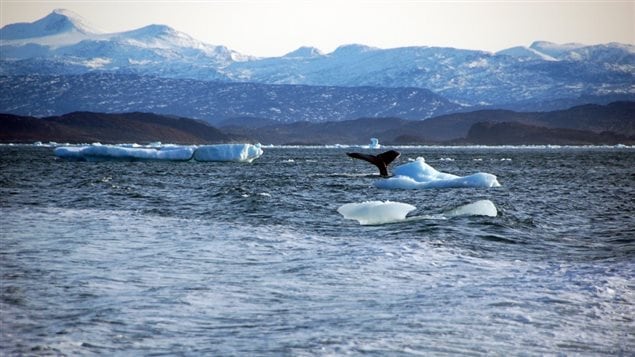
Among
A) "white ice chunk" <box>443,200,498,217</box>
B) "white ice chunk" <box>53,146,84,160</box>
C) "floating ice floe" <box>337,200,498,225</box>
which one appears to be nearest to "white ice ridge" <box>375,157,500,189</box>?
"white ice chunk" <box>443,200,498,217</box>

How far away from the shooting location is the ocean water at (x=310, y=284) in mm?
8328

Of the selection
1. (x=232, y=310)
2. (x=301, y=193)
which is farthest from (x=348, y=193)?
(x=232, y=310)

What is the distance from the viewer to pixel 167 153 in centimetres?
7100

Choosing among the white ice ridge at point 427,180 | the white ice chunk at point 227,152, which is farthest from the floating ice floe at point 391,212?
the white ice chunk at point 227,152

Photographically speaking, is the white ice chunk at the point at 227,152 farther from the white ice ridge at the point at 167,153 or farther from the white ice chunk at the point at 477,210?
the white ice chunk at the point at 477,210

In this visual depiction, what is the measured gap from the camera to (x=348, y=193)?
33562 mm

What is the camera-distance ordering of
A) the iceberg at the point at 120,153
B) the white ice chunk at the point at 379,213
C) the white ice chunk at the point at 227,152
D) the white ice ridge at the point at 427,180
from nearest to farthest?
the white ice chunk at the point at 379,213 → the white ice ridge at the point at 427,180 → the iceberg at the point at 120,153 → the white ice chunk at the point at 227,152

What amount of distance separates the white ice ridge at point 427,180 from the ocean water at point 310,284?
9294 millimetres

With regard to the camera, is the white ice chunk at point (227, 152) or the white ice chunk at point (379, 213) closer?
the white ice chunk at point (379, 213)

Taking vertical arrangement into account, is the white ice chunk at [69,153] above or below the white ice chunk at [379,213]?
above

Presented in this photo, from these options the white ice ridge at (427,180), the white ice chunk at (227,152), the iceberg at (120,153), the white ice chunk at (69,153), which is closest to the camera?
the white ice ridge at (427,180)

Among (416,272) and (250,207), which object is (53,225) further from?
(416,272)

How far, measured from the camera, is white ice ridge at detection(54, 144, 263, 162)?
67.5 meters

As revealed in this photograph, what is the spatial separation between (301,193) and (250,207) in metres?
7.92
